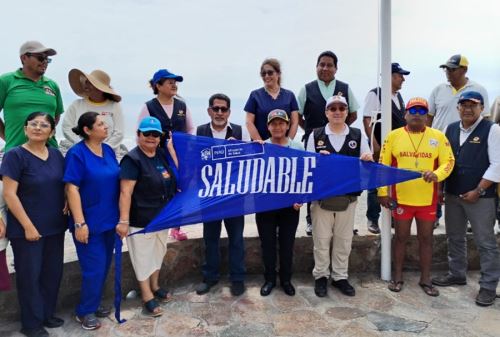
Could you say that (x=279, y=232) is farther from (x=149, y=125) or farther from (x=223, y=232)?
(x=149, y=125)

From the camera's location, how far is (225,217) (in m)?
3.94

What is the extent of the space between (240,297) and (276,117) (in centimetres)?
193

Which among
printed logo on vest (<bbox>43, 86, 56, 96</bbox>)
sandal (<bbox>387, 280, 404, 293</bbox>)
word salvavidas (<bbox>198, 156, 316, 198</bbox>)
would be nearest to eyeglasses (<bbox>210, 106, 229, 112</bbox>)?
word salvavidas (<bbox>198, 156, 316, 198</bbox>)

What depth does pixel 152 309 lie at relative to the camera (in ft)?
12.6

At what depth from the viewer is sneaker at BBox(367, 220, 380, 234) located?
194 inches

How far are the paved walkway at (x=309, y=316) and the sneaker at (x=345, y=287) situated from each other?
0.22 feet

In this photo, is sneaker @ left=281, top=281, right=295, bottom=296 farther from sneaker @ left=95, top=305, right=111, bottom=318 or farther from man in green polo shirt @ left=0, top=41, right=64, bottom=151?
man in green polo shirt @ left=0, top=41, right=64, bottom=151

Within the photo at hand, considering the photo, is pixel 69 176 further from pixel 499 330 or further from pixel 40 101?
pixel 499 330

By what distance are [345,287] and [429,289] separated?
895 millimetres

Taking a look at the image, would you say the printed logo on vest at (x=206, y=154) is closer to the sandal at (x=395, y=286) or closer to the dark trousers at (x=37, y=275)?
the dark trousers at (x=37, y=275)

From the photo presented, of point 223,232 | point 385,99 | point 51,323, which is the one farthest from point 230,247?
point 385,99

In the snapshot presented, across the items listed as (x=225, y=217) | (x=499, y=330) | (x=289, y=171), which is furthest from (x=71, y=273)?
(x=499, y=330)

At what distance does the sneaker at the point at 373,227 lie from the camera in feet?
16.2

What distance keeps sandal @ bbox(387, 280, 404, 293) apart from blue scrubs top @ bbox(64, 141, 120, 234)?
2.98 m
